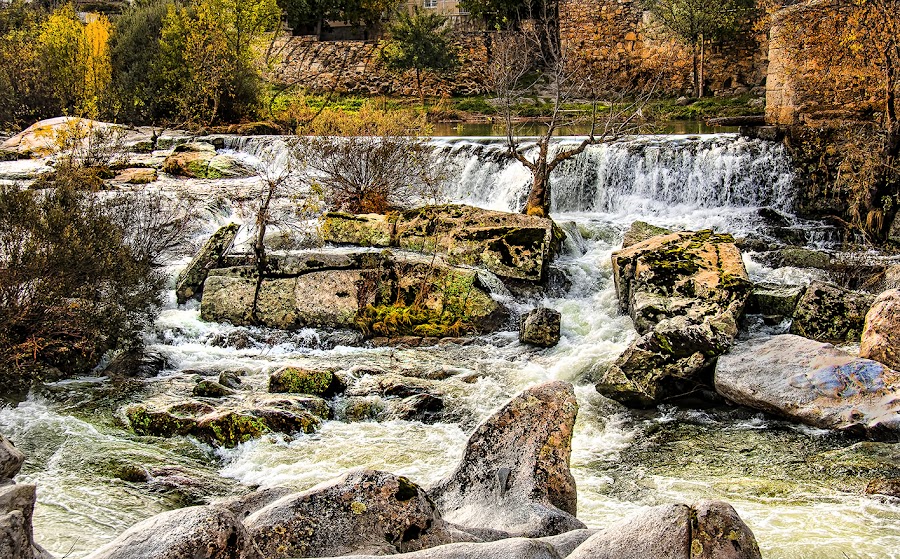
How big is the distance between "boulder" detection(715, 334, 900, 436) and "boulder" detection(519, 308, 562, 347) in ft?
6.80

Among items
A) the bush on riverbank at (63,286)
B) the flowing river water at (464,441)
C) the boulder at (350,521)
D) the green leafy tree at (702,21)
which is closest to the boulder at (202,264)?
the flowing river water at (464,441)

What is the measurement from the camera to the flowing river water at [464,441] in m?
5.79

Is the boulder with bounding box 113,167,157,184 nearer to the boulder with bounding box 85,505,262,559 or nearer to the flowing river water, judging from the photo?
the flowing river water

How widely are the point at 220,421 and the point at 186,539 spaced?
15.6ft

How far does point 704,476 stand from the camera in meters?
6.63

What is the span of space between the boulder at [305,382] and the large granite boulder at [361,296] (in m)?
1.96

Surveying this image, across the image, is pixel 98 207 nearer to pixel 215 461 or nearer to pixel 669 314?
pixel 215 461

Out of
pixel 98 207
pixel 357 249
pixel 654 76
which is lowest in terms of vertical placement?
pixel 357 249

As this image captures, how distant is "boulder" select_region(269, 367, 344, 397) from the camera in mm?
8375

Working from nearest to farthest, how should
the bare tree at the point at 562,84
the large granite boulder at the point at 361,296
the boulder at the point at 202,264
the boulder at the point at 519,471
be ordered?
the boulder at the point at 519,471 → the large granite boulder at the point at 361,296 → the boulder at the point at 202,264 → the bare tree at the point at 562,84

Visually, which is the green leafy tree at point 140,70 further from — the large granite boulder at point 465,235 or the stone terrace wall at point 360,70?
the large granite boulder at point 465,235

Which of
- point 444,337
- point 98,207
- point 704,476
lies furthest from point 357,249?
point 704,476

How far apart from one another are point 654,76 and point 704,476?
78.5ft

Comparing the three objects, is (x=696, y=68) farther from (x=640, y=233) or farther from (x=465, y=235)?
(x=465, y=235)
